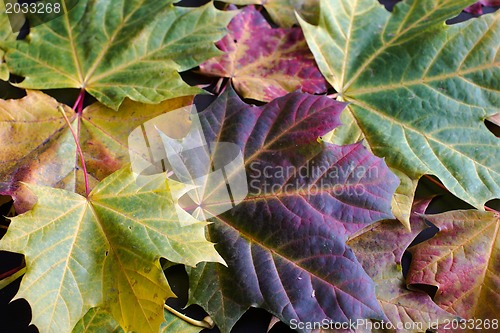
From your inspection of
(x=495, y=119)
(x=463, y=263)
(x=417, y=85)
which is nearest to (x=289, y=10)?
(x=417, y=85)

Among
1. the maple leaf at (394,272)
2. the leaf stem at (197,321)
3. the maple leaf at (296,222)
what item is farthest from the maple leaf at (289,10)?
the leaf stem at (197,321)

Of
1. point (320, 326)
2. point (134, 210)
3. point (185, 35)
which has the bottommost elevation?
point (320, 326)

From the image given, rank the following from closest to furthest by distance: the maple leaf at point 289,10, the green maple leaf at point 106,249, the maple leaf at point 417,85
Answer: the green maple leaf at point 106,249
the maple leaf at point 417,85
the maple leaf at point 289,10

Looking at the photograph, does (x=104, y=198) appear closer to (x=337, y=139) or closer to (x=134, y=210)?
(x=134, y=210)

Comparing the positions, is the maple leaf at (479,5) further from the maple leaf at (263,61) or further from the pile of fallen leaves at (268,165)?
the maple leaf at (263,61)

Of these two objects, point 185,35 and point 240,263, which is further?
point 185,35

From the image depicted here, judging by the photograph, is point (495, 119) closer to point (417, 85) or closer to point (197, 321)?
point (417, 85)

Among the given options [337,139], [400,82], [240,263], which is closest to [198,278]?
[240,263]
